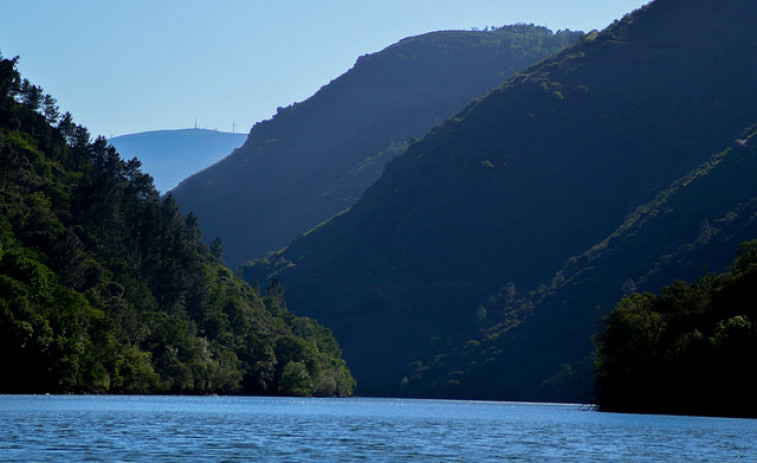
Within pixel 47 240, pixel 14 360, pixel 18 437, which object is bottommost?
pixel 18 437

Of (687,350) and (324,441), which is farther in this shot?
(687,350)

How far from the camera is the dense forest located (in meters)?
115

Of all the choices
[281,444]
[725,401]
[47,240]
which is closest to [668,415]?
[725,401]

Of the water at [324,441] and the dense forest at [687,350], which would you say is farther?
the dense forest at [687,350]

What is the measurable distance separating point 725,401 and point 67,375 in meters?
85.5

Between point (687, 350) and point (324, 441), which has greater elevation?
point (687, 350)

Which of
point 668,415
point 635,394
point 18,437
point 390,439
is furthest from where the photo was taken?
point 635,394

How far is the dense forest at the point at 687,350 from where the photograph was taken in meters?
115

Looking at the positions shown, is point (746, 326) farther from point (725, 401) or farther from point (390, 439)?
point (390, 439)

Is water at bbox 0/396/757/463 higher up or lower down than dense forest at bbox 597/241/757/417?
lower down

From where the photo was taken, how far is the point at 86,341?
14912cm

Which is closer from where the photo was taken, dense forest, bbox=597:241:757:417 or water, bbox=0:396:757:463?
water, bbox=0:396:757:463

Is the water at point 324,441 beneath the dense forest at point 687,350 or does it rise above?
beneath

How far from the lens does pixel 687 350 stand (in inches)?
4769
